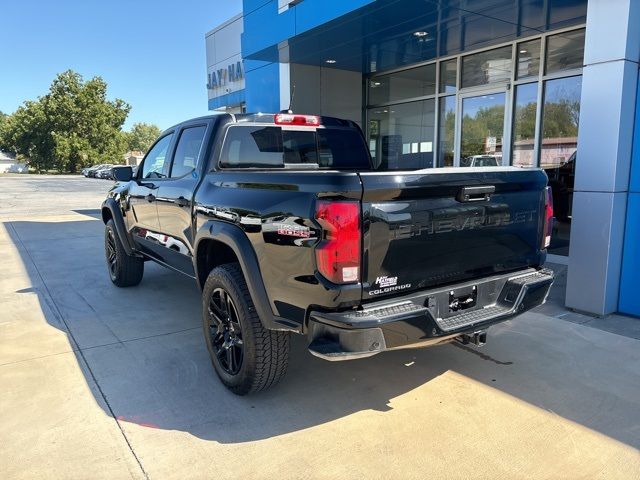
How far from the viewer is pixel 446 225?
2.89 meters

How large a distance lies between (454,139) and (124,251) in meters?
6.49

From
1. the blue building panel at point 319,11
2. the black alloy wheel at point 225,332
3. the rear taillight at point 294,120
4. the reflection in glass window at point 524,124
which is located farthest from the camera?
the reflection in glass window at point 524,124

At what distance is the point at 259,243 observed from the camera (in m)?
2.99

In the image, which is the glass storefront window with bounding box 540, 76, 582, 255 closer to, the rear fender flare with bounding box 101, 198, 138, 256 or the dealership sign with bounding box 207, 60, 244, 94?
the rear fender flare with bounding box 101, 198, 138, 256

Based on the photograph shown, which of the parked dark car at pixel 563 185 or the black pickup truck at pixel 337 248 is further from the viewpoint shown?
the parked dark car at pixel 563 185

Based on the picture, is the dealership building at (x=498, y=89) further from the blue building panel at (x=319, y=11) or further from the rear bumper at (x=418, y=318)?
the rear bumper at (x=418, y=318)

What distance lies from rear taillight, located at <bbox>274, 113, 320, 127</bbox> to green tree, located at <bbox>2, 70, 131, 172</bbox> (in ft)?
215

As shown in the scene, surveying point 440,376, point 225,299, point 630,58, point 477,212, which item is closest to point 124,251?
point 225,299

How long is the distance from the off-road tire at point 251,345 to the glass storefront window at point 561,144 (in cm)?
596

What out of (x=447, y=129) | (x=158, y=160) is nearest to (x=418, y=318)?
(x=158, y=160)

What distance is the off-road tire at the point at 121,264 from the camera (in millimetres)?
6047

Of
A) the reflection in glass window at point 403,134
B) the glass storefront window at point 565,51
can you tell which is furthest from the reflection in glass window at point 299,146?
the reflection in glass window at point 403,134

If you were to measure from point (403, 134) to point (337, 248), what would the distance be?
8.70 metres

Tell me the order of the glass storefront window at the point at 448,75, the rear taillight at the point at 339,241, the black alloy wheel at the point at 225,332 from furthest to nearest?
the glass storefront window at the point at 448,75 → the black alloy wheel at the point at 225,332 → the rear taillight at the point at 339,241
